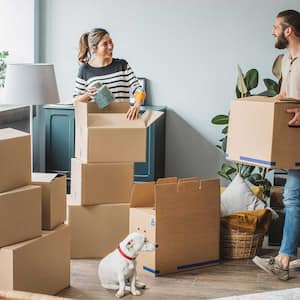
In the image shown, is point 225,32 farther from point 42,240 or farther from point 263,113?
point 42,240

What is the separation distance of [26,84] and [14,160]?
1.15 metres

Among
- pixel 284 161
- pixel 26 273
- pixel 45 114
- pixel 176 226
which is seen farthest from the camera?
pixel 45 114

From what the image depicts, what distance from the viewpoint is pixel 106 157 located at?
4125 millimetres

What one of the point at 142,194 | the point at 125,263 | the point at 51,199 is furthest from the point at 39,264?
the point at 142,194

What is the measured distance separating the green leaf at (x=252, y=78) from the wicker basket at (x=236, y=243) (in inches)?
56.1

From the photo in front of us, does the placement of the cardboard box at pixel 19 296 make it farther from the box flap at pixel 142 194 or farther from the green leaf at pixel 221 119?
the green leaf at pixel 221 119

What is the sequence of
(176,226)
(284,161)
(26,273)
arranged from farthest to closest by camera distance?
(176,226), (284,161), (26,273)

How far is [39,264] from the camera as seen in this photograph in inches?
133

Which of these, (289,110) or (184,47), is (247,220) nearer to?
(289,110)

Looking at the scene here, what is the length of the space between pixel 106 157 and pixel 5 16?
7.16 ft

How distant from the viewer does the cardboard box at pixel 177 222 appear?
3875 mm

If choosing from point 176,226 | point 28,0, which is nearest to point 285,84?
point 176,226

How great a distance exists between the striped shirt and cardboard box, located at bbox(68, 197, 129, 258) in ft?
2.83

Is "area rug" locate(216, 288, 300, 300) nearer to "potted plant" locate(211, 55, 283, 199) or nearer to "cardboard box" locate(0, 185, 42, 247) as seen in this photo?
"cardboard box" locate(0, 185, 42, 247)
